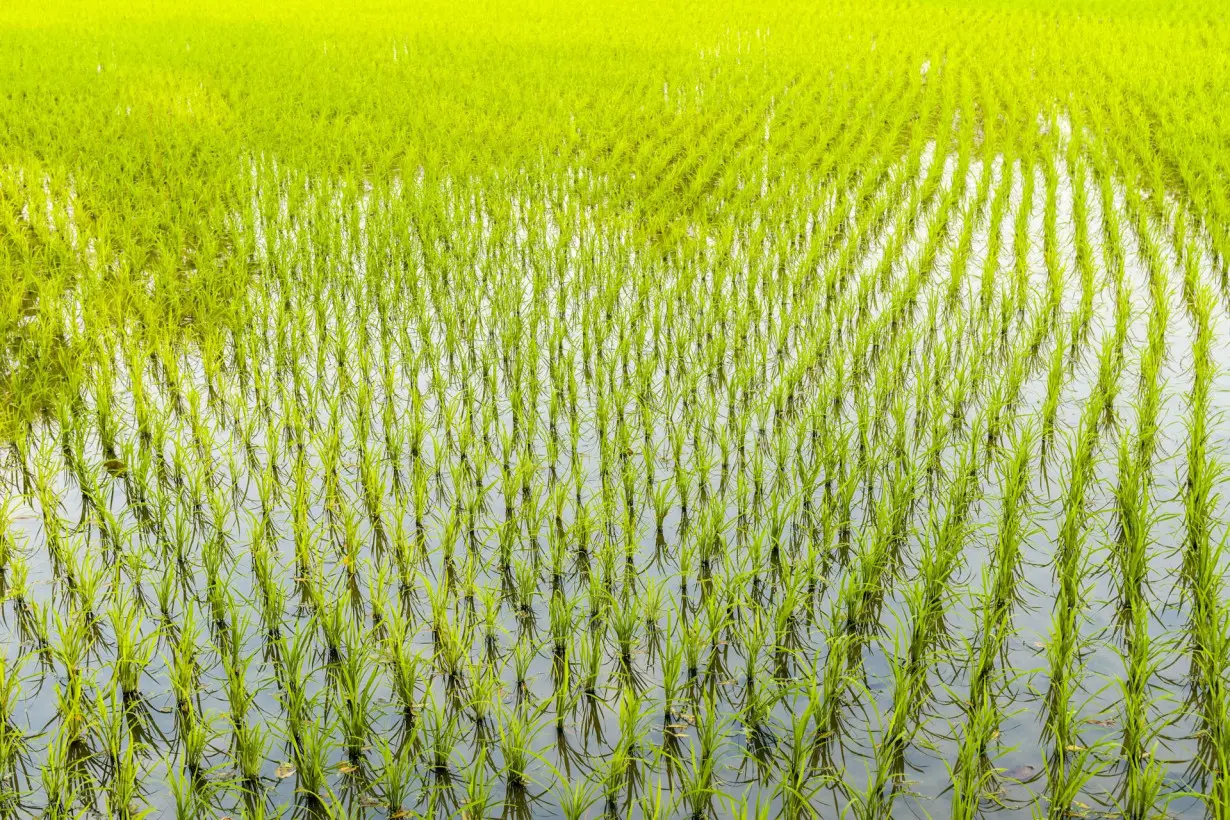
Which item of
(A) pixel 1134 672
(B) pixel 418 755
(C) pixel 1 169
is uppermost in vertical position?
(C) pixel 1 169

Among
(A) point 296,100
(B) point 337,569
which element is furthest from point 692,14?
(B) point 337,569

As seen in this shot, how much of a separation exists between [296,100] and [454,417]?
7133mm

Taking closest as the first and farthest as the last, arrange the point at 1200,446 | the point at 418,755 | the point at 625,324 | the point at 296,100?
the point at 418,755 < the point at 1200,446 < the point at 625,324 < the point at 296,100

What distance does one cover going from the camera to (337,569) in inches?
123

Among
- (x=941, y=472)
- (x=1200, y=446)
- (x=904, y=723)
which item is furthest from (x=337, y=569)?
(x=1200, y=446)

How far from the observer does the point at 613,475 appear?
12.0 feet

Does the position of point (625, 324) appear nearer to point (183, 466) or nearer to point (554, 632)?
point (183, 466)

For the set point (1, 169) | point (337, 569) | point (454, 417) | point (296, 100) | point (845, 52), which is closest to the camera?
point (337, 569)

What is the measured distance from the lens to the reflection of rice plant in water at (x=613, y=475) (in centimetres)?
237

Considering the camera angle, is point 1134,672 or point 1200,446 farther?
point 1200,446

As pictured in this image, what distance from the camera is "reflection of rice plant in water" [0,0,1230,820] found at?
237cm

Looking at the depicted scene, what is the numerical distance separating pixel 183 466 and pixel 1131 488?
3224 millimetres

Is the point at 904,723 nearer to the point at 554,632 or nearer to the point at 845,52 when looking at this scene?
the point at 554,632

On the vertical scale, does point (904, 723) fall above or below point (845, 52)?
below
